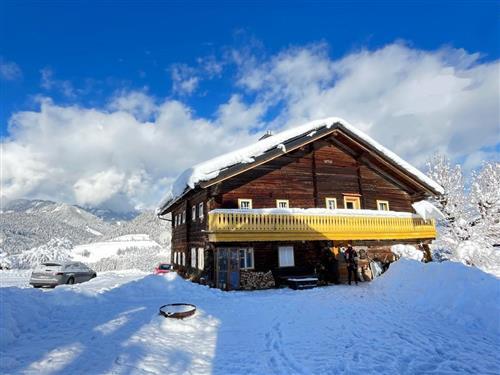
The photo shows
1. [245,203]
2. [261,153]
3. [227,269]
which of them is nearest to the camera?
[227,269]

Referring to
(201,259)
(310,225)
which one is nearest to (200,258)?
(201,259)

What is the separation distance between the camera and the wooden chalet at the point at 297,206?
17.3 meters

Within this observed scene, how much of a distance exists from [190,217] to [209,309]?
1180 cm

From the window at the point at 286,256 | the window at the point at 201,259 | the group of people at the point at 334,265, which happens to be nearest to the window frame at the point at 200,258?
the window at the point at 201,259

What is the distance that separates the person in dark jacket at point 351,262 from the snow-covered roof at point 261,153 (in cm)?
713

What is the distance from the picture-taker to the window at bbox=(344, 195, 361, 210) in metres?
22.4

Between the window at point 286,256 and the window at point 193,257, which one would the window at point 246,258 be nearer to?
the window at point 286,256

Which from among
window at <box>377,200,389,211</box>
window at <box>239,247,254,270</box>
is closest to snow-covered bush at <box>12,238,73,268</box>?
window at <box>239,247,254,270</box>

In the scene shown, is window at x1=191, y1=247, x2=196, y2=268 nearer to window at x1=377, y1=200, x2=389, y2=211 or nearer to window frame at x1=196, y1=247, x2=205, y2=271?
window frame at x1=196, y1=247, x2=205, y2=271

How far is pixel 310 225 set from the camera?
1839 cm

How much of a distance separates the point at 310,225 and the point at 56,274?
1472cm

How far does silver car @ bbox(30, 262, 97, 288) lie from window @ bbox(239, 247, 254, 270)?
10.3 m

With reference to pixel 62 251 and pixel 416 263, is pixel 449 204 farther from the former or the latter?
pixel 62 251

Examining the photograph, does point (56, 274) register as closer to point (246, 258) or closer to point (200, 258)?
point (200, 258)
